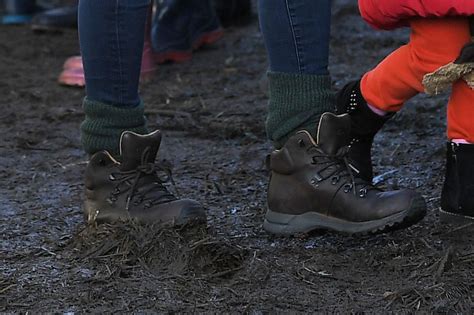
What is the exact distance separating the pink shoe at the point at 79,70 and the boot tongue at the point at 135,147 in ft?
5.85

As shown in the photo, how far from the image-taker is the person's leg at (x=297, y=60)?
2.19 metres

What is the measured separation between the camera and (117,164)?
2291 mm

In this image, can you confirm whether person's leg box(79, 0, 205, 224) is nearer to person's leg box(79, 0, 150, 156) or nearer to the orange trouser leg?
person's leg box(79, 0, 150, 156)

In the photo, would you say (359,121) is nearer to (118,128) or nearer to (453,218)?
(453,218)

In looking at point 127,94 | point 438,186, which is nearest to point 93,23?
point 127,94

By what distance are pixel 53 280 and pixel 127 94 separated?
460 mm

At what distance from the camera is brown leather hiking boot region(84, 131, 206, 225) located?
2240mm

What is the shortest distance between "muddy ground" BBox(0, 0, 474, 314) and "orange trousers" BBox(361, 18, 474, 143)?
0.26 m

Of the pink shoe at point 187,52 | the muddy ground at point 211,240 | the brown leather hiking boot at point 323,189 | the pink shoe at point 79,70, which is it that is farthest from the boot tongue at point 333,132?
the pink shoe at point 187,52

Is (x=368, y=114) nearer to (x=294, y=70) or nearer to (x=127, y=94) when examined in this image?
(x=294, y=70)

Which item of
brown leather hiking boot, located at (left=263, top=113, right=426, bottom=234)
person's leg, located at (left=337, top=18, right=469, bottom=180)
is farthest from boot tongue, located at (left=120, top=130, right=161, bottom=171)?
person's leg, located at (left=337, top=18, right=469, bottom=180)

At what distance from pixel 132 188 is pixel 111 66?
0.29m

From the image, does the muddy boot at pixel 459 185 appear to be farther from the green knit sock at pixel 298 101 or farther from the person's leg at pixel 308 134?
the green knit sock at pixel 298 101

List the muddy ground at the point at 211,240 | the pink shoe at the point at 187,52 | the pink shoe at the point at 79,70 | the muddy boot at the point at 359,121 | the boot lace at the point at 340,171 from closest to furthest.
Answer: the muddy ground at the point at 211,240 < the boot lace at the point at 340,171 < the muddy boot at the point at 359,121 < the pink shoe at the point at 79,70 < the pink shoe at the point at 187,52
